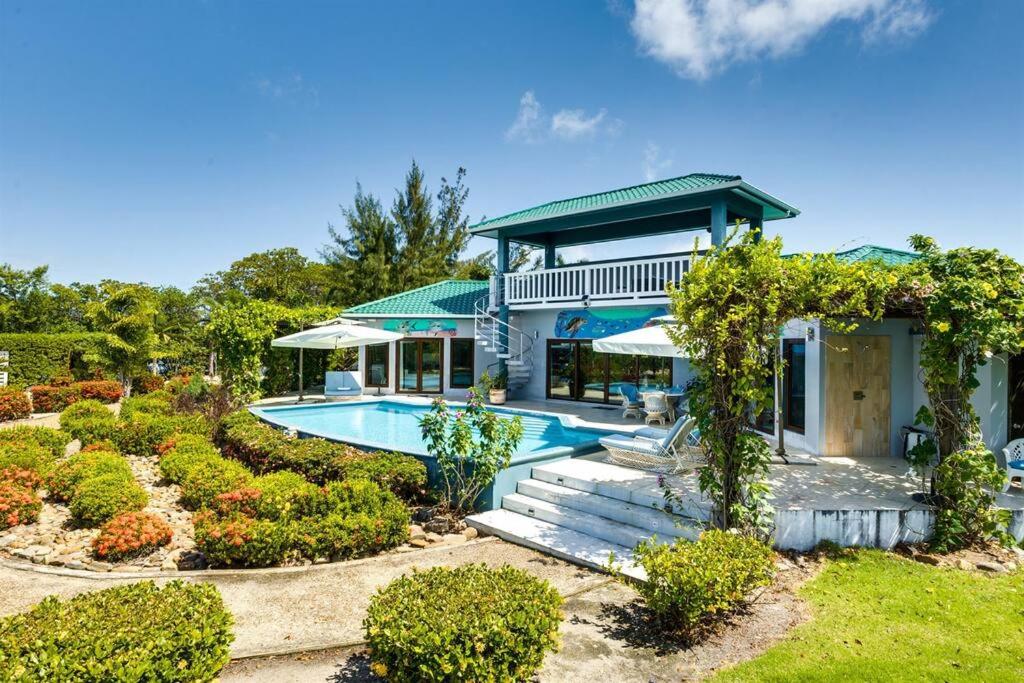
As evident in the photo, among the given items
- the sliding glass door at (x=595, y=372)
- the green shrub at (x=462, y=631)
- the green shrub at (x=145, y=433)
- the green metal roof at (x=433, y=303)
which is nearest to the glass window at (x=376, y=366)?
the green metal roof at (x=433, y=303)

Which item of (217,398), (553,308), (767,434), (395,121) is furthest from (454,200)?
(767,434)

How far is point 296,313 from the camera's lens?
72.1 ft

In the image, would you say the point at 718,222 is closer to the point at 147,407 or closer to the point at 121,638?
the point at 121,638

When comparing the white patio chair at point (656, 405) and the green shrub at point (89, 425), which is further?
the white patio chair at point (656, 405)

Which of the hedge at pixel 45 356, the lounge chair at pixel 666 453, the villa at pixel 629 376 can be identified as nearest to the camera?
the villa at pixel 629 376

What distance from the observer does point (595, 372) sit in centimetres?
1919

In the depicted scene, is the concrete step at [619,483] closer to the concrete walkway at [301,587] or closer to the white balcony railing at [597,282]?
the concrete walkway at [301,587]

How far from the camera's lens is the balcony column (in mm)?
20047

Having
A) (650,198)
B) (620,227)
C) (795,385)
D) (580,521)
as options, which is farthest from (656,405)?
(580,521)

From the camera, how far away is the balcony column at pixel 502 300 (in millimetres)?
20047

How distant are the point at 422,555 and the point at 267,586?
189 cm

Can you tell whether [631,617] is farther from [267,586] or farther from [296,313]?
[296,313]

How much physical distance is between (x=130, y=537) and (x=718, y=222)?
48.5 feet

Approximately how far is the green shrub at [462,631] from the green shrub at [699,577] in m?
1.21
